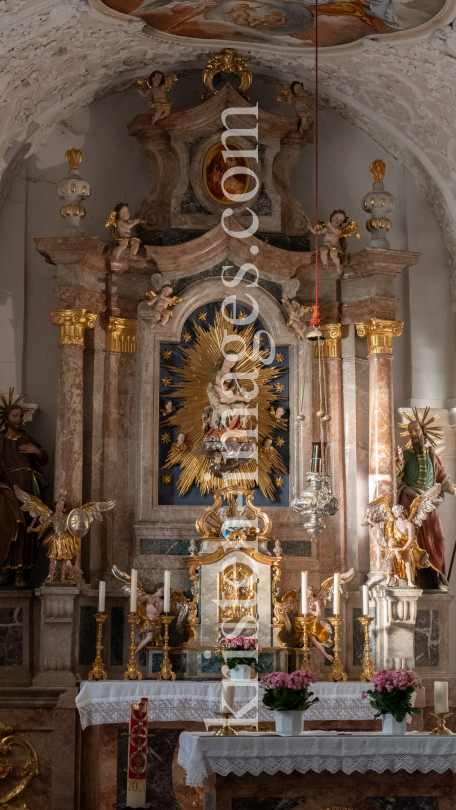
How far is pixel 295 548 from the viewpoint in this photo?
43.2ft

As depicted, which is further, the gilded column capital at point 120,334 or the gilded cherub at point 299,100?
the gilded cherub at point 299,100

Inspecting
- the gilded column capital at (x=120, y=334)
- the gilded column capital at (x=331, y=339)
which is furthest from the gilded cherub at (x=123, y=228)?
the gilded column capital at (x=331, y=339)

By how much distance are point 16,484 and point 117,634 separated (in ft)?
6.30

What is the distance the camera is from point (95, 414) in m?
13.1

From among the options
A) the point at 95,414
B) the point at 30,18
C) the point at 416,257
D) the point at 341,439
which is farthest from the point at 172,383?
the point at 30,18

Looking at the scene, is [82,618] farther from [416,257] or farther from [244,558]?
[416,257]

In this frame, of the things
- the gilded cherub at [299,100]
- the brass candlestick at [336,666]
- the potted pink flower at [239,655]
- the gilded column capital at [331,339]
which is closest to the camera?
→ the potted pink flower at [239,655]

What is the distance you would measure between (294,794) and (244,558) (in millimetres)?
4212

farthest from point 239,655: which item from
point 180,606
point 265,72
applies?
point 265,72

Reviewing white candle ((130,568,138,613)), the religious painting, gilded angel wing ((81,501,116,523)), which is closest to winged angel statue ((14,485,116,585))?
gilded angel wing ((81,501,116,523))

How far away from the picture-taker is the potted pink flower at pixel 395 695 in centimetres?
884

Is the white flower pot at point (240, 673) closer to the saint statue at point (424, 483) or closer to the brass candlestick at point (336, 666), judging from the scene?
the brass candlestick at point (336, 666)

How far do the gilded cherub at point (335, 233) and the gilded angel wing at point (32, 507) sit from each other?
4.19 metres

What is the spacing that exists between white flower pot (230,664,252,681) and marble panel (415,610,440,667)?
283 centimetres
